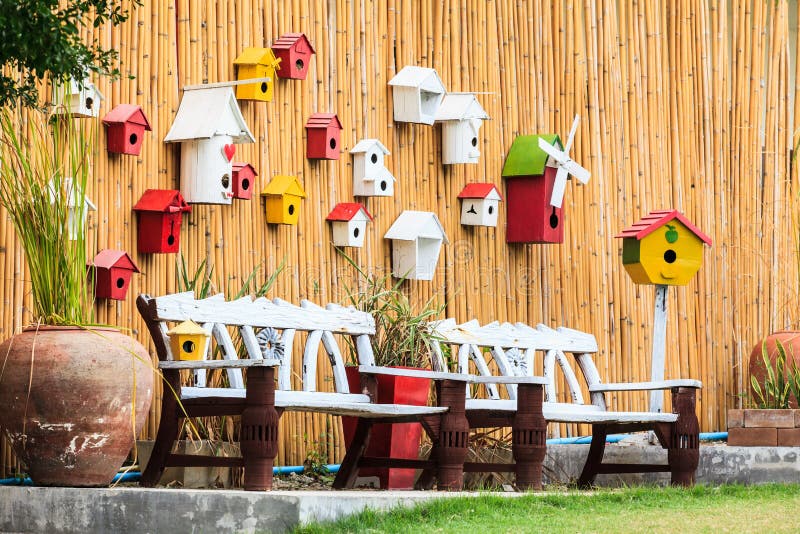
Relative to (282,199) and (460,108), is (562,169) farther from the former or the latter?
(282,199)

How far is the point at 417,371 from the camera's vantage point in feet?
18.1

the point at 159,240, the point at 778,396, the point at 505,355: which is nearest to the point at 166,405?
A: the point at 159,240

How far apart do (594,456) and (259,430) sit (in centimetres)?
232

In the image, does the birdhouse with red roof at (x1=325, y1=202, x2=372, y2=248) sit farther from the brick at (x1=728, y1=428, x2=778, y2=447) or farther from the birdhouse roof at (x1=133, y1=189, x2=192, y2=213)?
the brick at (x1=728, y1=428, x2=778, y2=447)

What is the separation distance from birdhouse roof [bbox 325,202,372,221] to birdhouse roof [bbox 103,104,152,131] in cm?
122

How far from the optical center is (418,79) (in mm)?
6797

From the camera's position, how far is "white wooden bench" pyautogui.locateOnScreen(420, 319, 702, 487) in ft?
19.2

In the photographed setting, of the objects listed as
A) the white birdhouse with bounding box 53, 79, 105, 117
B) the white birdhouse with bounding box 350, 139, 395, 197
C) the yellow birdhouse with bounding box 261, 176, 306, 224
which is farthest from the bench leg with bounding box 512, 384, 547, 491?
the white birdhouse with bounding box 53, 79, 105, 117

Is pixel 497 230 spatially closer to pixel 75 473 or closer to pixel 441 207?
pixel 441 207

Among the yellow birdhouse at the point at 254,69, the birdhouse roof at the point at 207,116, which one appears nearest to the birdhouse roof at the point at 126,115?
the birdhouse roof at the point at 207,116

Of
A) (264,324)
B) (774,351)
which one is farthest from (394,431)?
(774,351)

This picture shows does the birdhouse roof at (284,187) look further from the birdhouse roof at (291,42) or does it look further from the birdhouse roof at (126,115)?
the birdhouse roof at (126,115)

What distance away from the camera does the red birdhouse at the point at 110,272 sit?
537 cm

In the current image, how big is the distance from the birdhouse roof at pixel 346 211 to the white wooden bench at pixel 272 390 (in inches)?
27.1
